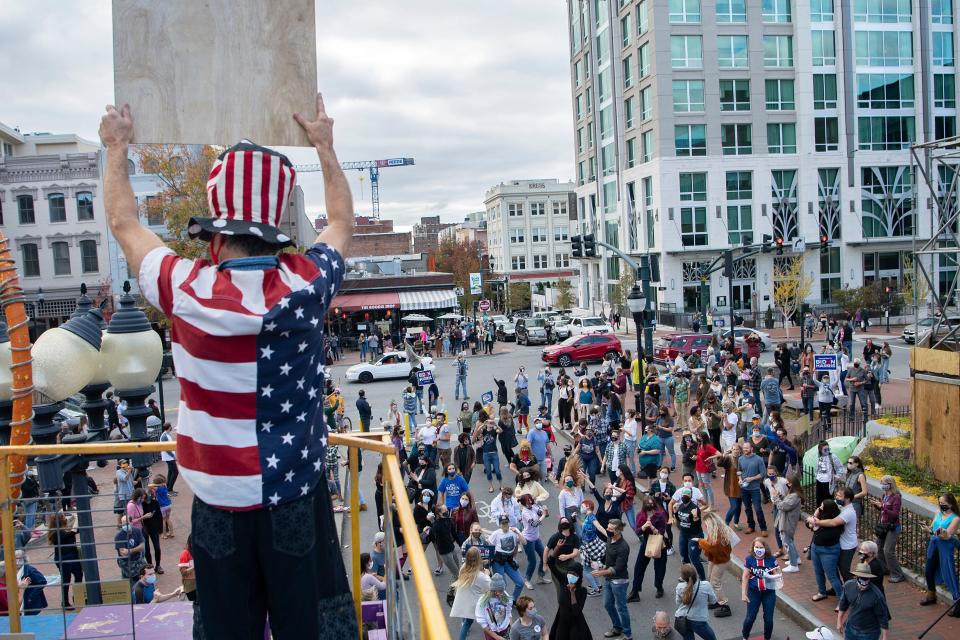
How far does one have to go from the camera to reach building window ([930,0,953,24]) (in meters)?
48.6

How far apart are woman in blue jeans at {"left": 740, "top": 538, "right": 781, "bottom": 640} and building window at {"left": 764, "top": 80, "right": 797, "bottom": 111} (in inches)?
1777

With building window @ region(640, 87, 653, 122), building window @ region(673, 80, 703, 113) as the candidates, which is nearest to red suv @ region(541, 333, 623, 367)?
building window @ region(673, 80, 703, 113)

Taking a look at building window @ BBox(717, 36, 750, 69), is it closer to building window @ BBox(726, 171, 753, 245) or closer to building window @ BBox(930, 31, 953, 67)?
building window @ BBox(726, 171, 753, 245)

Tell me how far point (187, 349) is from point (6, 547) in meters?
2.33

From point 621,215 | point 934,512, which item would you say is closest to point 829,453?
point 934,512

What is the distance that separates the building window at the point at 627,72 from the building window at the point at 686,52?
13.9ft

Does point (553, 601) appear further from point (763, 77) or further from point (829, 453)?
point (763, 77)

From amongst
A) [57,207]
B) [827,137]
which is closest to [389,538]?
[57,207]

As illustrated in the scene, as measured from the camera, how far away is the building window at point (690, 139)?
48.0m

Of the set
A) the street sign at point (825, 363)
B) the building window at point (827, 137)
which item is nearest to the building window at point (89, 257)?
the street sign at point (825, 363)

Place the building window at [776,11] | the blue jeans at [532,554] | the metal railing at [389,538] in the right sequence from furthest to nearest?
the building window at [776,11]
the blue jeans at [532,554]
the metal railing at [389,538]

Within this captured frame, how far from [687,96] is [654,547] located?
42053mm

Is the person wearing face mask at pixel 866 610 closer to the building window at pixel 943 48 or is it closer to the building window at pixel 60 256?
the building window at pixel 60 256

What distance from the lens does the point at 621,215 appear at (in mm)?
55031
